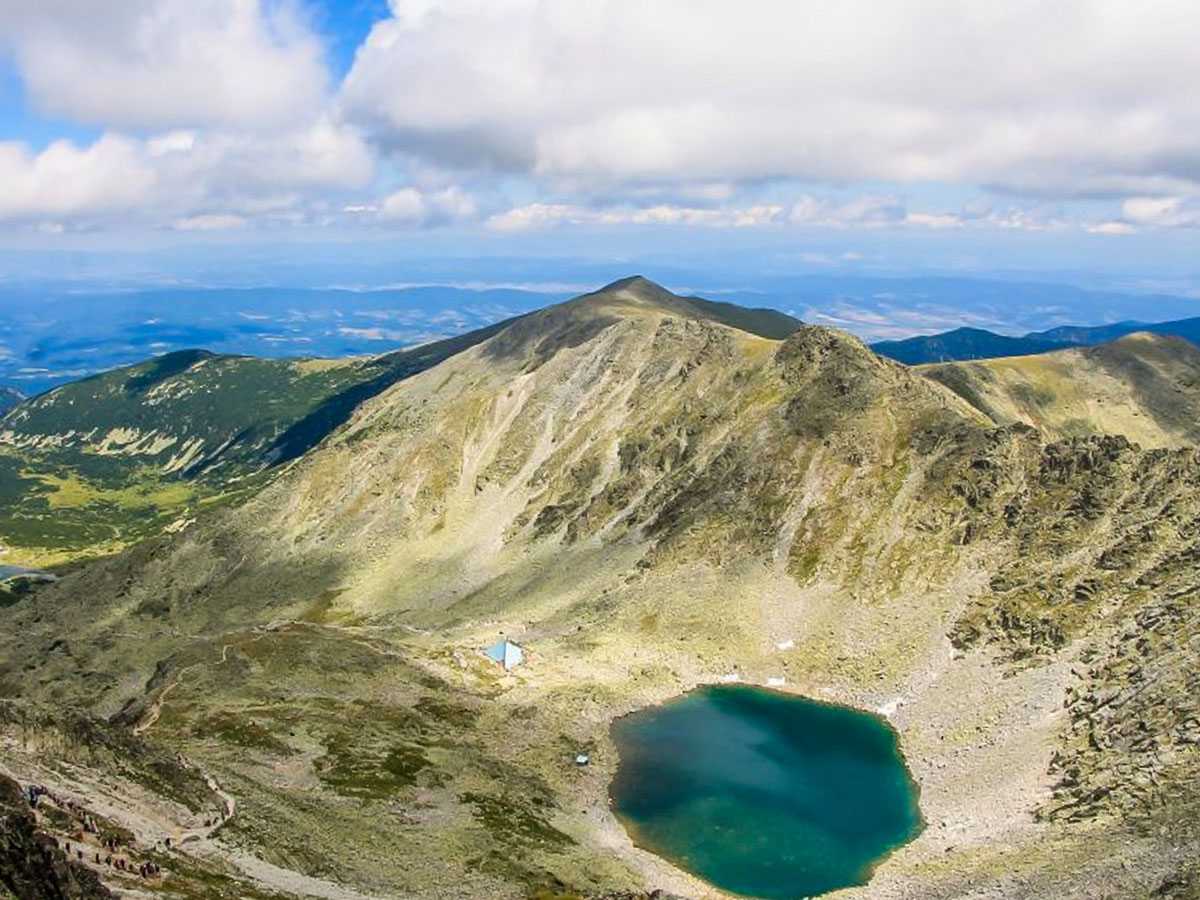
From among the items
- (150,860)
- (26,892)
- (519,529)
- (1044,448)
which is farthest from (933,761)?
(519,529)

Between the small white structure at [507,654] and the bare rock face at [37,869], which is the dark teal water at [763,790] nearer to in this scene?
the small white structure at [507,654]

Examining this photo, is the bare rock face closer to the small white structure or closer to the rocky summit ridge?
the rocky summit ridge

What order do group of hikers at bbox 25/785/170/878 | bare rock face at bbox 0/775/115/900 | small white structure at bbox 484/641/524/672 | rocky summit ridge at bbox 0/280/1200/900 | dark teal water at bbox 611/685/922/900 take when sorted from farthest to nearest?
small white structure at bbox 484/641/524/672 < dark teal water at bbox 611/685/922/900 < rocky summit ridge at bbox 0/280/1200/900 < group of hikers at bbox 25/785/170/878 < bare rock face at bbox 0/775/115/900

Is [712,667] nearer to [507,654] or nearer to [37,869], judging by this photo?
[507,654]

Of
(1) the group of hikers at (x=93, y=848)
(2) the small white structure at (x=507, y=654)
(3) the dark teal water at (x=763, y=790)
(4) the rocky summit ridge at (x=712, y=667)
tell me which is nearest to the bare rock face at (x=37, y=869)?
(1) the group of hikers at (x=93, y=848)

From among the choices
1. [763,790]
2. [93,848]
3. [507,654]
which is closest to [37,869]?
[93,848]

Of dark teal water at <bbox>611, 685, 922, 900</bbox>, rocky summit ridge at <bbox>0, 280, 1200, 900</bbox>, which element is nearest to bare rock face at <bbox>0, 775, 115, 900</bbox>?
rocky summit ridge at <bbox>0, 280, 1200, 900</bbox>

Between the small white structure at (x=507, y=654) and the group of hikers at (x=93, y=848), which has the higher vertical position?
the group of hikers at (x=93, y=848)
